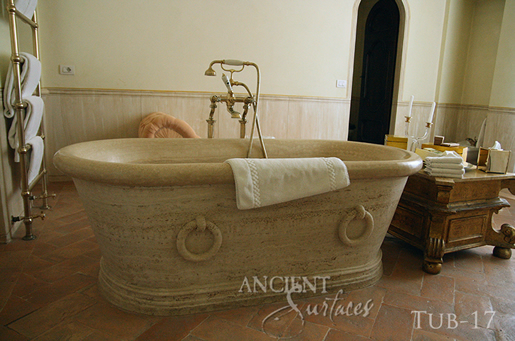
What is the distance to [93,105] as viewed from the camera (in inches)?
144

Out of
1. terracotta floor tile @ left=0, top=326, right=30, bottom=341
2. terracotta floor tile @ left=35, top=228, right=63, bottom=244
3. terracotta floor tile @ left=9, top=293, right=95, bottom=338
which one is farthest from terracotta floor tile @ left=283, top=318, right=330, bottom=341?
terracotta floor tile @ left=35, top=228, right=63, bottom=244

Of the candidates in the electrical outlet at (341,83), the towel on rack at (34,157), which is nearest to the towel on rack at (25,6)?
the towel on rack at (34,157)

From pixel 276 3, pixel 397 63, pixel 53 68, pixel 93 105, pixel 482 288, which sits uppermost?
pixel 276 3

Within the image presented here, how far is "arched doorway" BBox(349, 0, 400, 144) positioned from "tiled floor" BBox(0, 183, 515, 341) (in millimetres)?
3541

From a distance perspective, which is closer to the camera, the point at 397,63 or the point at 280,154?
the point at 280,154

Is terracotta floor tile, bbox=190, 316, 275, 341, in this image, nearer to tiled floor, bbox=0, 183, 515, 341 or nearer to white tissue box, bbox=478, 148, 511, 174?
tiled floor, bbox=0, 183, 515, 341

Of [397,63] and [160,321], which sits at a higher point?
[397,63]

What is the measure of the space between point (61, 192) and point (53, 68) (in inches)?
47.7

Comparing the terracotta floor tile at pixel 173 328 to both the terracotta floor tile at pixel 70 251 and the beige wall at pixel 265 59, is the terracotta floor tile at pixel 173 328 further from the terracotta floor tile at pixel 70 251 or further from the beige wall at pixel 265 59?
the beige wall at pixel 265 59

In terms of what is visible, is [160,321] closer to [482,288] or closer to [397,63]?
[482,288]

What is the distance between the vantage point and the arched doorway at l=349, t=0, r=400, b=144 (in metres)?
5.21

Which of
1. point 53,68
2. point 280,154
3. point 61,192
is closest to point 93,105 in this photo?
point 53,68

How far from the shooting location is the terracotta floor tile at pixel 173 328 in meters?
1.45

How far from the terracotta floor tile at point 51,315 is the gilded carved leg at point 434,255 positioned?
1.81 m
